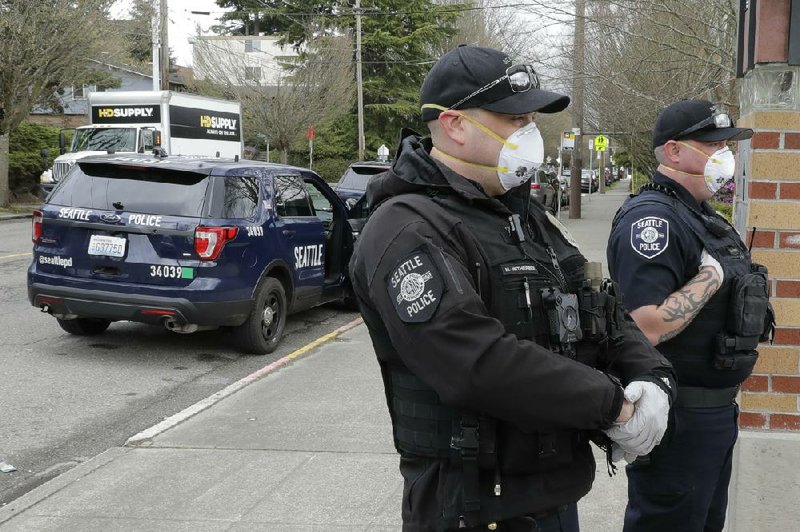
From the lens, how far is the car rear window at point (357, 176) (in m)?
A: 13.6

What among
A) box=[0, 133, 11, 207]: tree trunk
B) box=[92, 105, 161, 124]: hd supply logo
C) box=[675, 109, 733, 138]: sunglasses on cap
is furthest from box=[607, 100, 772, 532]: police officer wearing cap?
box=[0, 133, 11, 207]: tree trunk

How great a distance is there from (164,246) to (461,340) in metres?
5.55

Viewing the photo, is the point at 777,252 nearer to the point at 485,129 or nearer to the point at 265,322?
the point at 485,129

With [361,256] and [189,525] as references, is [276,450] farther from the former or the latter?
[361,256]

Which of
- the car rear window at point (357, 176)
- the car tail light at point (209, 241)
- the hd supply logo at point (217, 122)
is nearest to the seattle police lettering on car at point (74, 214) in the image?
the car tail light at point (209, 241)

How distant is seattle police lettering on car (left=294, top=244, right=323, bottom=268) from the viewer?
8281 mm

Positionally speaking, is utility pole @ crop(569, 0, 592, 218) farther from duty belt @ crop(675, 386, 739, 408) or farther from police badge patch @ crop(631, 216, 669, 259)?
duty belt @ crop(675, 386, 739, 408)

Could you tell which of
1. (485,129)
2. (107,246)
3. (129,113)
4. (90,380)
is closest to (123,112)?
(129,113)

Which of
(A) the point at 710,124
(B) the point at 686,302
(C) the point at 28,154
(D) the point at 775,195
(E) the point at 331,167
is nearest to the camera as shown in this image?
(B) the point at 686,302

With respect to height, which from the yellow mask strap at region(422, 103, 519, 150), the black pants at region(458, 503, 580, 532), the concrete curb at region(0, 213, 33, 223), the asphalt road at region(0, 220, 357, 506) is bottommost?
the concrete curb at region(0, 213, 33, 223)

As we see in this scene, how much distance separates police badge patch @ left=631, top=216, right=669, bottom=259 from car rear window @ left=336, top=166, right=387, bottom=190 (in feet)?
34.8

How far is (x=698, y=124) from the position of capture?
3.17 m

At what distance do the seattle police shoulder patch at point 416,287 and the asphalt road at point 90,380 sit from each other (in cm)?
340

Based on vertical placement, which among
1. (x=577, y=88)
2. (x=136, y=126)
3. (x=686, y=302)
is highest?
(x=577, y=88)
